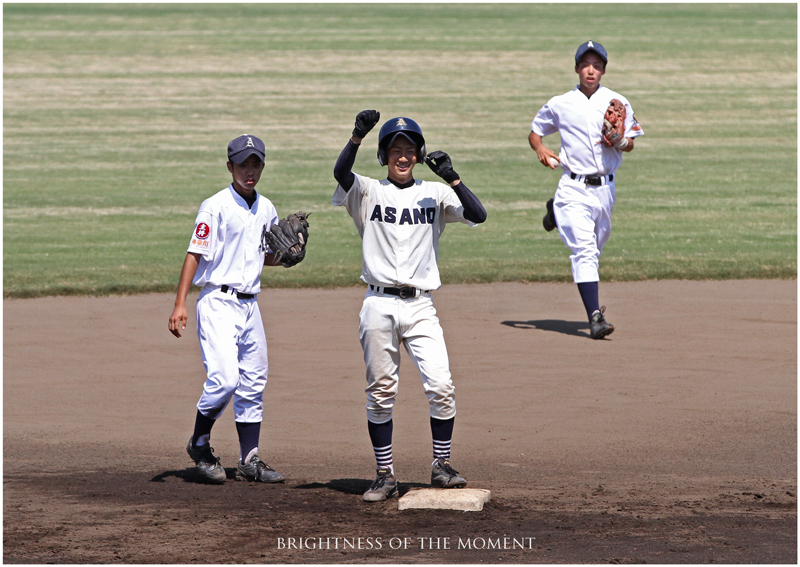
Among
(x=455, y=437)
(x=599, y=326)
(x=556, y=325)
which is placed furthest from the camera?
(x=556, y=325)

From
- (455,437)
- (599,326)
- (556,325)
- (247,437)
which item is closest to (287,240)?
(247,437)

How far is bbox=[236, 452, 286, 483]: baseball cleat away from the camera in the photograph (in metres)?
6.15

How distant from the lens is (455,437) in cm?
711

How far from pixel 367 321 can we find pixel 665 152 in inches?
733

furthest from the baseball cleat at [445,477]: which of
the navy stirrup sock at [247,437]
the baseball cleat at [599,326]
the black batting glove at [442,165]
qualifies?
the baseball cleat at [599,326]

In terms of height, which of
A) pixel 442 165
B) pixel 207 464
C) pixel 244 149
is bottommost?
pixel 207 464

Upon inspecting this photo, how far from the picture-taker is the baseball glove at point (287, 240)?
6.20m

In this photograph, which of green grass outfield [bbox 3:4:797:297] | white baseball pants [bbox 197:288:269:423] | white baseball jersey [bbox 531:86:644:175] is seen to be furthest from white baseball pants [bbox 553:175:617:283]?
white baseball pants [bbox 197:288:269:423]

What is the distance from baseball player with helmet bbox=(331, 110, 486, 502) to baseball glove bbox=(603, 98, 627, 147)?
4.15 meters

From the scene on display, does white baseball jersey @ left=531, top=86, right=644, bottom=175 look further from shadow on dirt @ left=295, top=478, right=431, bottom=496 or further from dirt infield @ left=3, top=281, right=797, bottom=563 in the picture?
shadow on dirt @ left=295, top=478, right=431, bottom=496

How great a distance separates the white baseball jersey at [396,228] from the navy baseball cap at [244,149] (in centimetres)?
59

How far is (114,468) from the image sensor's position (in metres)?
6.50

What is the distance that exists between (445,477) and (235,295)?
1501 mm

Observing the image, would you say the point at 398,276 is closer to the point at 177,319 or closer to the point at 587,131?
the point at 177,319
